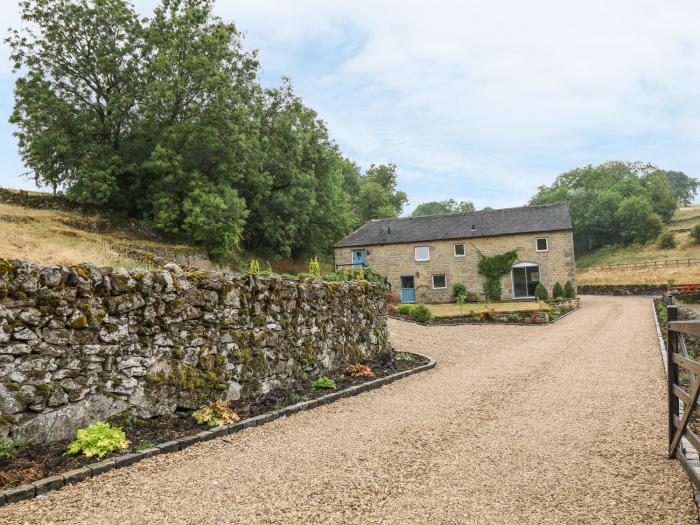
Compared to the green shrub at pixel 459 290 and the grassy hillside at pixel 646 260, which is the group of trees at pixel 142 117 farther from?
the grassy hillside at pixel 646 260

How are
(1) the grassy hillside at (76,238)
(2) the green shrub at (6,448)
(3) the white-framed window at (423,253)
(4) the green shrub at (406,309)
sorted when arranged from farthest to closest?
(3) the white-framed window at (423,253), (4) the green shrub at (406,309), (1) the grassy hillside at (76,238), (2) the green shrub at (6,448)

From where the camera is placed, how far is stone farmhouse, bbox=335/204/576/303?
110 ft

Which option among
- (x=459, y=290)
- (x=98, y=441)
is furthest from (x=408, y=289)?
(x=98, y=441)

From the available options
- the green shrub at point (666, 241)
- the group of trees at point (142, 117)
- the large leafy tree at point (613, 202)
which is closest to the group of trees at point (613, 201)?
the large leafy tree at point (613, 202)

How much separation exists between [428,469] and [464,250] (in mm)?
31203

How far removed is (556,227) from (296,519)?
1291 inches

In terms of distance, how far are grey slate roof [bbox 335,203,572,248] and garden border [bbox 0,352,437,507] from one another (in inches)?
1084

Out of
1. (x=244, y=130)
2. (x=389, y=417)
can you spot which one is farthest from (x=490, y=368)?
(x=244, y=130)

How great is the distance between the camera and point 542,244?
33781 mm

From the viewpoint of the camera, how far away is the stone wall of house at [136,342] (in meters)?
5.50

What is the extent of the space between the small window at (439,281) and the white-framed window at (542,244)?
21.9 feet

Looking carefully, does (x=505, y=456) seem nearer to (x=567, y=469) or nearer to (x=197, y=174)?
(x=567, y=469)

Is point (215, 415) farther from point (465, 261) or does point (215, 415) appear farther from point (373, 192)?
point (373, 192)

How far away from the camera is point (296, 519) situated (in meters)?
4.21
